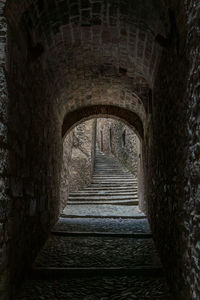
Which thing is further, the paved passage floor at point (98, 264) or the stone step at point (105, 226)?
the stone step at point (105, 226)

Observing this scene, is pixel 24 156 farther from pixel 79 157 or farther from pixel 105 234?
pixel 79 157

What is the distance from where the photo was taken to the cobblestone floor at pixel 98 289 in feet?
8.41

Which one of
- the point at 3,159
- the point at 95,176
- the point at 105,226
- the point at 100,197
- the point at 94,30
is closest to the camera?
the point at 3,159

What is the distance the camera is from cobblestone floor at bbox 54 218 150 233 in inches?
189

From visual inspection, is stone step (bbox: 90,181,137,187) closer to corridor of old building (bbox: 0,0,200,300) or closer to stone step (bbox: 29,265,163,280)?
corridor of old building (bbox: 0,0,200,300)

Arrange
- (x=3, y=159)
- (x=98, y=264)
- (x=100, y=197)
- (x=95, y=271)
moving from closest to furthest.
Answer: (x=3, y=159), (x=95, y=271), (x=98, y=264), (x=100, y=197)

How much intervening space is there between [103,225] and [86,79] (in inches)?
103

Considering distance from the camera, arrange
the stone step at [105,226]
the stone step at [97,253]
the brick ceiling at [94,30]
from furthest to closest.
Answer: the stone step at [105,226], the stone step at [97,253], the brick ceiling at [94,30]

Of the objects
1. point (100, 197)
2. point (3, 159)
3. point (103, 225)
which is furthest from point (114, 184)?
point (3, 159)

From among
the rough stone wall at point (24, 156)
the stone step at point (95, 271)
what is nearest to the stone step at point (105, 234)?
the rough stone wall at point (24, 156)

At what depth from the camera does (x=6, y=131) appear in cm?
219

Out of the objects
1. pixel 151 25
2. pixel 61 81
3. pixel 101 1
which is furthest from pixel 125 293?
pixel 61 81

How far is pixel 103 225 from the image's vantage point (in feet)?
17.2

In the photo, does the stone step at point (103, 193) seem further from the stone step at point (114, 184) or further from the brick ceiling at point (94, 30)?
the brick ceiling at point (94, 30)
